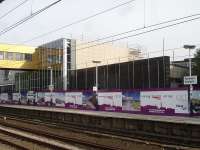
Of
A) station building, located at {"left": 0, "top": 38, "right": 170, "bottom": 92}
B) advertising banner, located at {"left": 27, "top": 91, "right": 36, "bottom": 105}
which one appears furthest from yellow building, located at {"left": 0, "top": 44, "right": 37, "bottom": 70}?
advertising banner, located at {"left": 27, "top": 91, "right": 36, "bottom": 105}

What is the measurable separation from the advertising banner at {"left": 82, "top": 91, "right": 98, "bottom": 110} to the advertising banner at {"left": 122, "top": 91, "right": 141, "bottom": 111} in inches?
211

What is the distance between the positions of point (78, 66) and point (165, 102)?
131 feet

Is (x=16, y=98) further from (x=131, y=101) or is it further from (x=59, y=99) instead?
(x=131, y=101)

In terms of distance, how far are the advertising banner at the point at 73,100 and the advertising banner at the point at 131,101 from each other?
8726 mm

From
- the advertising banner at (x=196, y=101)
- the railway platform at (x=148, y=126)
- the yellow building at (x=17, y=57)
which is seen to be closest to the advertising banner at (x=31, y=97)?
the yellow building at (x=17, y=57)

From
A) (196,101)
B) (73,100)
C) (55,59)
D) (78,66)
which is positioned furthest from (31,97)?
(196,101)

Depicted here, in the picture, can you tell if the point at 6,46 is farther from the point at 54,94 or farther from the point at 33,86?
the point at 54,94

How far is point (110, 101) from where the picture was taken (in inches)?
1527

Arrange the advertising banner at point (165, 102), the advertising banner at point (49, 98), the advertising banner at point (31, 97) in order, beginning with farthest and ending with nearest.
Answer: the advertising banner at point (31, 97), the advertising banner at point (49, 98), the advertising banner at point (165, 102)

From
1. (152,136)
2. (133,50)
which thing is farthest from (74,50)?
(152,136)

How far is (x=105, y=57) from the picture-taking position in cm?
7375

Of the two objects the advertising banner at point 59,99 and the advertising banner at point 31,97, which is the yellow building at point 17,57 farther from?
the advertising banner at point 59,99

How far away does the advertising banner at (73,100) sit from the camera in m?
44.5

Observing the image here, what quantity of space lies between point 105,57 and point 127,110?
38.4 metres
